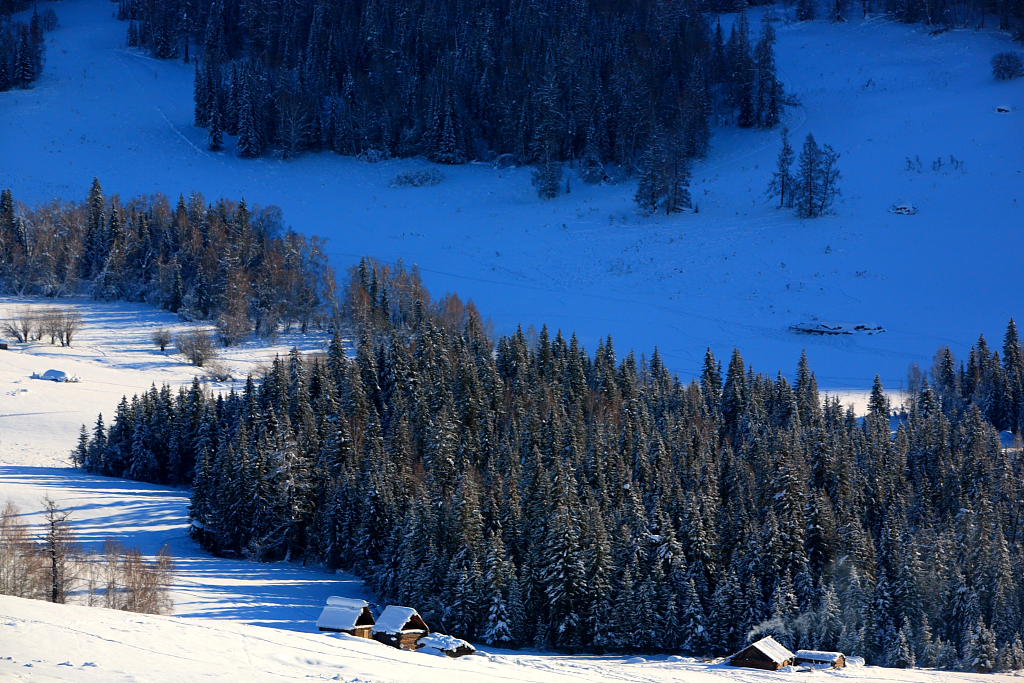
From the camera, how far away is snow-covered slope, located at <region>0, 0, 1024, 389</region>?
296 ft

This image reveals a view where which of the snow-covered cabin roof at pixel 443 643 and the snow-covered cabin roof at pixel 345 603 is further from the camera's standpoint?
the snow-covered cabin roof at pixel 345 603

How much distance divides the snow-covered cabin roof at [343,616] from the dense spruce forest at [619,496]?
5203 mm

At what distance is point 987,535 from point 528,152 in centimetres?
9145

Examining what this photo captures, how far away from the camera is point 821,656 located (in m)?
40.5

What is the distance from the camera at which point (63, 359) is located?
8475cm

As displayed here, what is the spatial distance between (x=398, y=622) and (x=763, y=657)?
14.3 meters

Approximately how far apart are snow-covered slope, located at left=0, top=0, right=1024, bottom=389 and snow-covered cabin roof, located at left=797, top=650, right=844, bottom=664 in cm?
4069

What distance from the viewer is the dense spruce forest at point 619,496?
45.1m

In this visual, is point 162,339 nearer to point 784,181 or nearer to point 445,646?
point 445,646

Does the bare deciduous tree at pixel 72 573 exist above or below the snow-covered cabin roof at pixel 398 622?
above

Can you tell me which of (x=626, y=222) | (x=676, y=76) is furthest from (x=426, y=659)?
(x=676, y=76)

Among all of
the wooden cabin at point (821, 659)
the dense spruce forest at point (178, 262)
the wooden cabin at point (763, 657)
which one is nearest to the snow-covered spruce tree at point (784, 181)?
the dense spruce forest at point (178, 262)

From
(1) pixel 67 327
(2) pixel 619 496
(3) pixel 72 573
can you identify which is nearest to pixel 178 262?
(1) pixel 67 327

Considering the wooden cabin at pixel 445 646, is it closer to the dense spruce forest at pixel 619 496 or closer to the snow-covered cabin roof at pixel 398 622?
the snow-covered cabin roof at pixel 398 622
